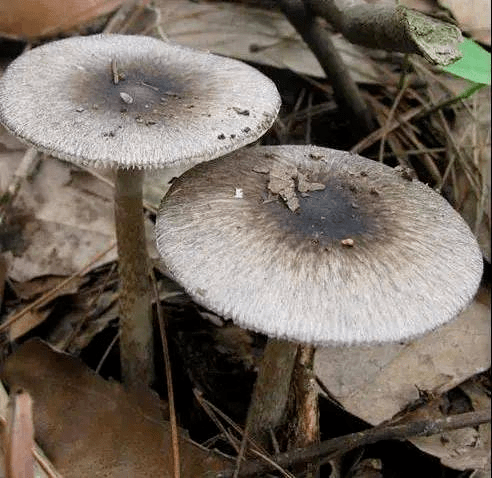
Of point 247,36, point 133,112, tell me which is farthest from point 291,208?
point 247,36

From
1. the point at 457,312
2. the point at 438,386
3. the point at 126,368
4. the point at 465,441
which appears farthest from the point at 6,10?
the point at 465,441

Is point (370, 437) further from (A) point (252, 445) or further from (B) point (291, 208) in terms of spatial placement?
(B) point (291, 208)

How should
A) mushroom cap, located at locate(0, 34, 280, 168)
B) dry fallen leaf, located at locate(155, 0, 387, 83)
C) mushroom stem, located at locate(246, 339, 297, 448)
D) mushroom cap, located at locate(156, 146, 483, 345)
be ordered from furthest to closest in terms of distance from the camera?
1. dry fallen leaf, located at locate(155, 0, 387, 83)
2. mushroom stem, located at locate(246, 339, 297, 448)
3. mushroom cap, located at locate(0, 34, 280, 168)
4. mushroom cap, located at locate(156, 146, 483, 345)

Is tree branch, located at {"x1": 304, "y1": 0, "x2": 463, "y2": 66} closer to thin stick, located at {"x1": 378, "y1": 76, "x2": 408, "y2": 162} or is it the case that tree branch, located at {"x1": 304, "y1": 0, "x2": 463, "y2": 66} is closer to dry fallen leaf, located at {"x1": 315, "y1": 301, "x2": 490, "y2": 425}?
thin stick, located at {"x1": 378, "y1": 76, "x2": 408, "y2": 162}

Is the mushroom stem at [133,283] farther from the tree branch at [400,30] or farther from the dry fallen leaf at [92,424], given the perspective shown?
the tree branch at [400,30]

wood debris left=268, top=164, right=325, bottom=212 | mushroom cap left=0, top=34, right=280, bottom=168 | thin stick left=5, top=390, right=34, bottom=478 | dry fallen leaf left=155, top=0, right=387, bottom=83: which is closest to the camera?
thin stick left=5, top=390, right=34, bottom=478

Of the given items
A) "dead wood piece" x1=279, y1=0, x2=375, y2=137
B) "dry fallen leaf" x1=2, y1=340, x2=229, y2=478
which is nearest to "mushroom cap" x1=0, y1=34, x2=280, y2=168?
"dead wood piece" x1=279, y1=0, x2=375, y2=137

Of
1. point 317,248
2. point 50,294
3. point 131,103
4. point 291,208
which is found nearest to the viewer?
point 317,248
